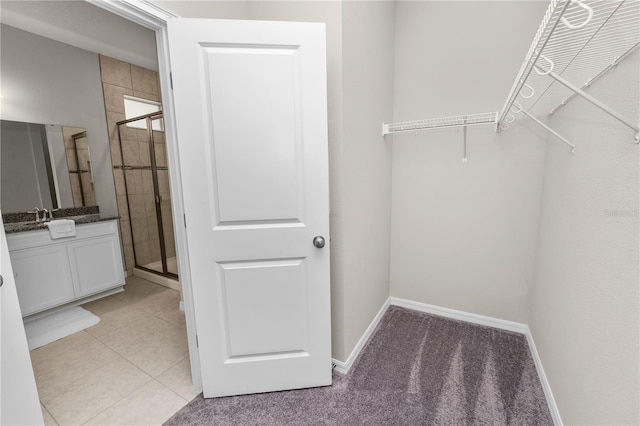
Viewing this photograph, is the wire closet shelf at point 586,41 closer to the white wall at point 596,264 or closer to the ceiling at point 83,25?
the white wall at point 596,264

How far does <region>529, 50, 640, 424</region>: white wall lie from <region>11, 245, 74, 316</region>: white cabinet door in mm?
3833

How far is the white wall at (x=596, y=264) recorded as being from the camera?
0.91 metres

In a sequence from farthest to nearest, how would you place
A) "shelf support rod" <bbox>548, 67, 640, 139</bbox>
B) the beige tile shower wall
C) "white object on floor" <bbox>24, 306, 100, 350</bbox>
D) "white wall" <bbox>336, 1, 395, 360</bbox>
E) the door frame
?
1. the beige tile shower wall
2. "white object on floor" <bbox>24, 306, 100, 350</bbox>
3. "white wall" <bbox>336, 1, 395, 360</bbox>
4. the door frame
5. "shelf support rod" <bbox>548, 67, 640, 139</bbox>

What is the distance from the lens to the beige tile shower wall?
3.25 metres

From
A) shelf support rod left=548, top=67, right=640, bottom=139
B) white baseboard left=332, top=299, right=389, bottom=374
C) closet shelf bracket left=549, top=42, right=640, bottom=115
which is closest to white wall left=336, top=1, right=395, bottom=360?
white baseboard left=332, top=299, right=389, bottom=374

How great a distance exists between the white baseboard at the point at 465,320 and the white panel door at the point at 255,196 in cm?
31

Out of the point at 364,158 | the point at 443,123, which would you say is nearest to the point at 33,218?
the point at 364,158

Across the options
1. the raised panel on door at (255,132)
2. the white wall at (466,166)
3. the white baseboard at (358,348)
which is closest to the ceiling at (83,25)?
the raised panel on door at (255,132)

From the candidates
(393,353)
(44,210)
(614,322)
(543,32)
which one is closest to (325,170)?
(543,32)

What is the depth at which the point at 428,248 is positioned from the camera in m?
2.40

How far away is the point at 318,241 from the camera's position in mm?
1501

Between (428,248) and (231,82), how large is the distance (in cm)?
198

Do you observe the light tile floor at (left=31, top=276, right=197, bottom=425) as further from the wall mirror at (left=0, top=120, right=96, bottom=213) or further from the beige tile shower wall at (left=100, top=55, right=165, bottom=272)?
the wall mirror at (left=0, top=120, right=96, bottom=213)

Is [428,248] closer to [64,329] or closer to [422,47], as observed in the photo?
[422,47]
